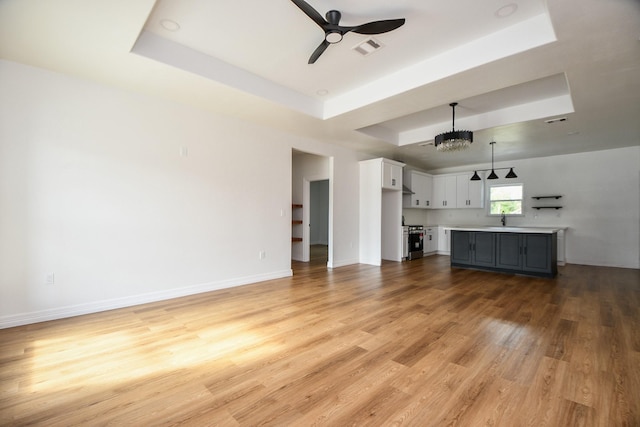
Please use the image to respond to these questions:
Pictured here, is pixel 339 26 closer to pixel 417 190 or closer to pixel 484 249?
pixel 484 249

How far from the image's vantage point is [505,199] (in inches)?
311

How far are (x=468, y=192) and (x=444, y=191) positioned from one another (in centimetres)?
69

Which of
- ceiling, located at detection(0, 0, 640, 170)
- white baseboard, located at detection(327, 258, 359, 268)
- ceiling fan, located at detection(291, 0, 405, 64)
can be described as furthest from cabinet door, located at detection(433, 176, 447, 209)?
ceiling fan, located at detection(291, 0, 405, 64)

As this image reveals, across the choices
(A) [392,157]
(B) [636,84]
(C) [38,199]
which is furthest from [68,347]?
(A) [392,157]

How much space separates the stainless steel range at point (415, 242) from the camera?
24.7 feet

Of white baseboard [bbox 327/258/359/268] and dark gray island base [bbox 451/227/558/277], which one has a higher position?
dark gray island base [bbox 451/227/558/277]

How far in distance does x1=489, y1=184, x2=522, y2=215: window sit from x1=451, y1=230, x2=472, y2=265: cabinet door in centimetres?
252

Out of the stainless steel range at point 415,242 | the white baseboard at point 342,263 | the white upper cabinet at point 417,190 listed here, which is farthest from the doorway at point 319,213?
the white baseboard at point 342,263

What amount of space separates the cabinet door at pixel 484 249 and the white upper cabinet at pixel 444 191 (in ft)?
9.02

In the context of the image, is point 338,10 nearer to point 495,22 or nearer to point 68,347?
point 495,22

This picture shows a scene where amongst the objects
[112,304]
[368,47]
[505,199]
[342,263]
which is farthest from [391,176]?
[112,304]

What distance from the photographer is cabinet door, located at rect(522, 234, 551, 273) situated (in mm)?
5270

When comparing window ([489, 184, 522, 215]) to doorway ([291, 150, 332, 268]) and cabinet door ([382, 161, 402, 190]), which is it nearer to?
cabinet door ([382, 161, 402, 190])

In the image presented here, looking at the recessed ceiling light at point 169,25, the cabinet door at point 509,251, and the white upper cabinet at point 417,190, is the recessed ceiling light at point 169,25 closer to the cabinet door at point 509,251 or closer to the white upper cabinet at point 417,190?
the cabinet door at point 509,251
